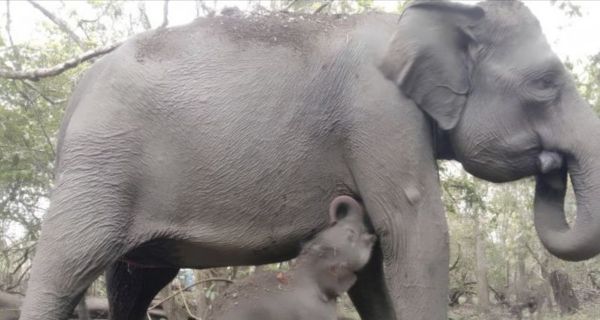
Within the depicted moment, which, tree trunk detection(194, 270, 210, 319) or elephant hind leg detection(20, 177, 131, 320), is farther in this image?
tree trunk detection(194, 270, 210, 319)

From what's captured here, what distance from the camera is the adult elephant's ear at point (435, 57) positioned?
7.40 ft

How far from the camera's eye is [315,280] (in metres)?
2.10

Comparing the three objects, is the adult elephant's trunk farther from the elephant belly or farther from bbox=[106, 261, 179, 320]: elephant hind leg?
bbox=[106, 261, 179, 320]: elephant hind leg

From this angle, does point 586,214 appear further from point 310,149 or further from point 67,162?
point 67,162

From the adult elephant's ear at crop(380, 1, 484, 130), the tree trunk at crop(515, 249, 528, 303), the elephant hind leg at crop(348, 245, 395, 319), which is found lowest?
the tree trunk at crop(515, 249, 528, 303)

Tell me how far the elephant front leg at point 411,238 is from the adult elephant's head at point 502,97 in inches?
9.7

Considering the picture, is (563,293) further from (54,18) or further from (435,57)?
(435,57)

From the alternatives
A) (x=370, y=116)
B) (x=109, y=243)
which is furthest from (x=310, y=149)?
(x=109, y=243)

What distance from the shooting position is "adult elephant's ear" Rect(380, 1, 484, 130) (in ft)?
7.40

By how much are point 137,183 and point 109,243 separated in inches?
8.3

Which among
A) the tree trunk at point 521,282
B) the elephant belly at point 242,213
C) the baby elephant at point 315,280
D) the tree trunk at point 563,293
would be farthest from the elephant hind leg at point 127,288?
the tree trunk at point 521,282

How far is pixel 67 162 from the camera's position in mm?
2236

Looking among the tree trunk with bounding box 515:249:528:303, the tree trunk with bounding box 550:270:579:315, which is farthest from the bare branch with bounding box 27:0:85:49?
the tree trunk with bounding box 515:249:528:303

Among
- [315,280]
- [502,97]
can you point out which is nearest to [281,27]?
[502,97]
